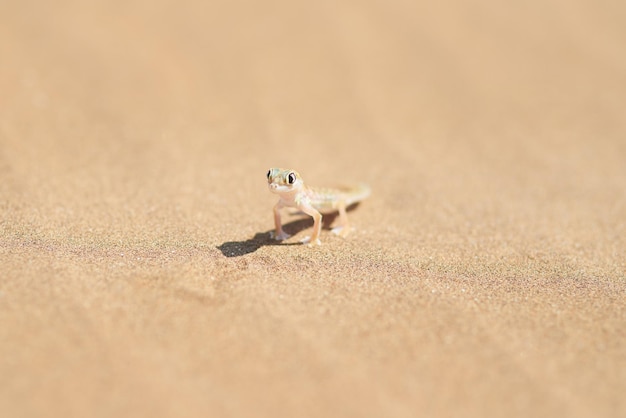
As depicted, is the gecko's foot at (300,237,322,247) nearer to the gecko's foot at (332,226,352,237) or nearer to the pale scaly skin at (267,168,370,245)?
the pale scaly skin at (267,168,370,245)

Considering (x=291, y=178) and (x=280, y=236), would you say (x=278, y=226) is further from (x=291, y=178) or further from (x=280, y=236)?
(x=291, y=178)

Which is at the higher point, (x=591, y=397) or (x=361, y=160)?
(x=361, y=160)

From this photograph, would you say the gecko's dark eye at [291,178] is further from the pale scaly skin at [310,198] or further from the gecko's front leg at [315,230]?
the gecko's front leg at [315,230]

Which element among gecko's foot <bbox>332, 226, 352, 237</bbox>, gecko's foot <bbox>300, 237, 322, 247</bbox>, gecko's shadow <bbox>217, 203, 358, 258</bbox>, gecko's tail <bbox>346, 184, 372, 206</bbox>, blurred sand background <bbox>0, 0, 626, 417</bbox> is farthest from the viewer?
gecko's tail <bbox>346, 184, 372, 206</bbox>

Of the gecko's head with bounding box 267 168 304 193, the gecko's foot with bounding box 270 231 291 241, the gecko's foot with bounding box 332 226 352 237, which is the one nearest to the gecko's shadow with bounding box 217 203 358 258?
the gecko's foot with bounding box 270 231 291 241

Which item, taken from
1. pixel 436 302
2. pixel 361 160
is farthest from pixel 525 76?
pixel 436 302

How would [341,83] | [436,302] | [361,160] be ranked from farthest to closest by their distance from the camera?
[341,83] → [361,160] → [436,302]

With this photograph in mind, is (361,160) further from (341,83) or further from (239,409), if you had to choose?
(239,409)

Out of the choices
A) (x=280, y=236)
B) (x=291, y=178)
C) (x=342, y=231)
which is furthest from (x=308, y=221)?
(x=291, y=178)

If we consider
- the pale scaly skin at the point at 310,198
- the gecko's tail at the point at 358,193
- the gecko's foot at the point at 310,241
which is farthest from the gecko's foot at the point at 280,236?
the gecko's tail at the point at 358,193
